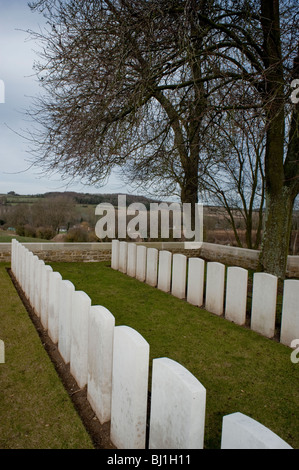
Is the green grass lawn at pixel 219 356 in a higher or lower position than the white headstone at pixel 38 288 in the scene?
lower

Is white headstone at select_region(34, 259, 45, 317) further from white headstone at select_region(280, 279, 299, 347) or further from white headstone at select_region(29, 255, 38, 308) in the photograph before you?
white headstone at select_region(280, 279, 299, 347)

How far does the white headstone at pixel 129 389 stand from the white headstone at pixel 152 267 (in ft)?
16.6

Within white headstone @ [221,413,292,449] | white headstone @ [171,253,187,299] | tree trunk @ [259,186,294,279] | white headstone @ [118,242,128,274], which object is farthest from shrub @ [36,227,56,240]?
white headstone @ [221,413,292,449]

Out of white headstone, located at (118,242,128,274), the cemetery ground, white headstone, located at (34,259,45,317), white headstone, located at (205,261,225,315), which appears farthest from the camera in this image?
white headstone, located at (118,242,128,274)

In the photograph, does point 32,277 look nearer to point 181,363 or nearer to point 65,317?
point 65,317

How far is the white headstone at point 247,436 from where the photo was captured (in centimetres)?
123

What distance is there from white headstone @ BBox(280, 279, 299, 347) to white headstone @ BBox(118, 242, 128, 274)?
503 centimetres

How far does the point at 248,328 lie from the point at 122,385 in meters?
3.24

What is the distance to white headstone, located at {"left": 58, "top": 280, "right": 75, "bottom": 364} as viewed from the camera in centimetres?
328

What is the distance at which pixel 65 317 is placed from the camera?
3381 mm

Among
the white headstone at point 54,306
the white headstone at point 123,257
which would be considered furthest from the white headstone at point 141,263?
the white headstone at point 54,306

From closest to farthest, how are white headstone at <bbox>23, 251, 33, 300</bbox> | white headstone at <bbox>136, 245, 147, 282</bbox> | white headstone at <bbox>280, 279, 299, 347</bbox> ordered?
white headstone at <bbox>280, 279, 299, 347</bbox> → white headstone at <bbox>23, 251, 33, 300</bbox> → white headstone at <bbox>136, 245, 147, 282</bbox>

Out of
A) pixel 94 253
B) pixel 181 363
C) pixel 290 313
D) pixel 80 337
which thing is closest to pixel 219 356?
pixel 181 363

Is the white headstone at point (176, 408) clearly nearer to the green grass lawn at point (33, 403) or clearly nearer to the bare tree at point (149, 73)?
the green grass lawn at point (33, 403)
